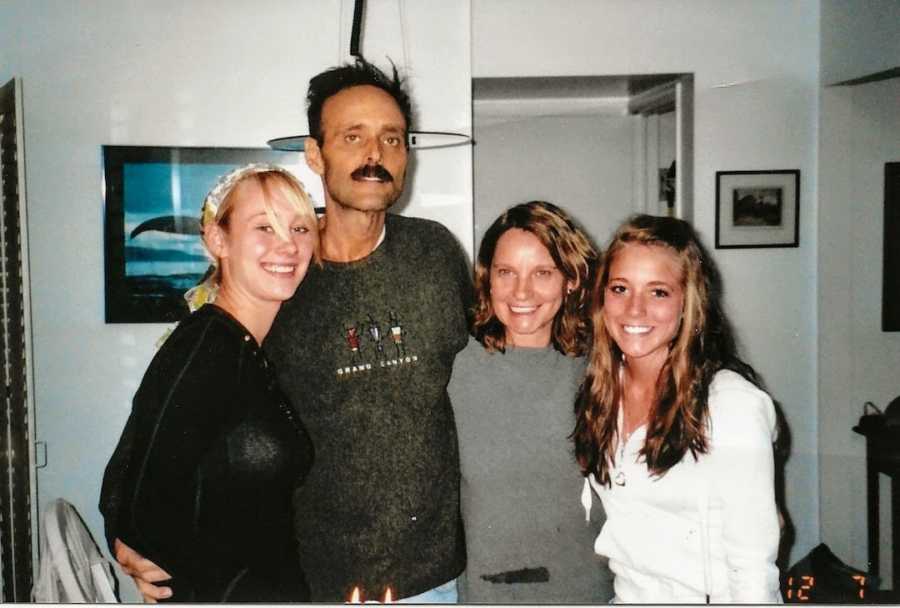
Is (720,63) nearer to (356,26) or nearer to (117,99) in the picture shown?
(356,26)

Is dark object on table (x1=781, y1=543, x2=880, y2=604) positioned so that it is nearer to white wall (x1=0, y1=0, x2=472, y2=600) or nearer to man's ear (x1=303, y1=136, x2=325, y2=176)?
white wall (x1=0, y1=0, x2=472, y2=600)

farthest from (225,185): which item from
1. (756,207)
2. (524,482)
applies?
(756,207)

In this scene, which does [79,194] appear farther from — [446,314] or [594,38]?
[594,38]

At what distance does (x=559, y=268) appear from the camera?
1.16 metres

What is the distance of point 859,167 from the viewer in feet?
4.55

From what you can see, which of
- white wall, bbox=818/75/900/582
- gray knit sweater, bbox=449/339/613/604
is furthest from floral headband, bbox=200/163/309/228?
white wall, bbox=818/75/900/582

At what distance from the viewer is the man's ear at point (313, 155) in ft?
4.01

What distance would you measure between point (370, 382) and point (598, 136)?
2.10 ft

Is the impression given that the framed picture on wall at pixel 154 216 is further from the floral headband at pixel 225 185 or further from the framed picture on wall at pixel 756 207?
the framed picture on wall at pixel 756 207

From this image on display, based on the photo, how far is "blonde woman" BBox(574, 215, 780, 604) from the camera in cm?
97

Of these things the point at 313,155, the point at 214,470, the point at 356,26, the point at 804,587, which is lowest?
the point at 804,587

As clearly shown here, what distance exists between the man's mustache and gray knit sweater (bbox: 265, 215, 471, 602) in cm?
11

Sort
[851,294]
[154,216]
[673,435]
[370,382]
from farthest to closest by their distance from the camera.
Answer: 1. [851,294]
2. [154,216]
3. [370,382]
4. [673,435]

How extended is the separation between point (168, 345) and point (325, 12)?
2.19 feet
